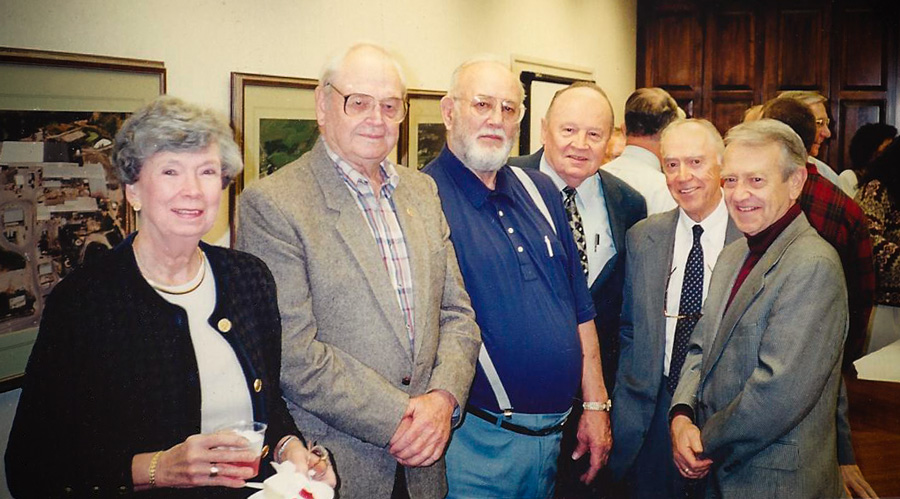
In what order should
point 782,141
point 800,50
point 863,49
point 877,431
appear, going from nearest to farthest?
point 782,141 → point 877,431 → point 863,49 → point 800,50

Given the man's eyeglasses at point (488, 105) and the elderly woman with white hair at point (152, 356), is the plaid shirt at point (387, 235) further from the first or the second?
the man's eyeglasses at point (488, 105)

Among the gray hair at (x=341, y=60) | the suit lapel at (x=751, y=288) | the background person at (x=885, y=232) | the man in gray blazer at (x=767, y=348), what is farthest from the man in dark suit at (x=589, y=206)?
the background person at (x=885, y=232)

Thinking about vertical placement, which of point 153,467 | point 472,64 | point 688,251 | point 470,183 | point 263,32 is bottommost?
point 153,467

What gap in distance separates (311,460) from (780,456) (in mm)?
1231

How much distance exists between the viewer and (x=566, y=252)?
2459 millimetres

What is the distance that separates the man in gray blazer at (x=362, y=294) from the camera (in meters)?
1.67

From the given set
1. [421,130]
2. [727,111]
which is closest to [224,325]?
[421,130]

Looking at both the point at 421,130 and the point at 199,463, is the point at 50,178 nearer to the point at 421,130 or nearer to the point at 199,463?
the point at 199,463

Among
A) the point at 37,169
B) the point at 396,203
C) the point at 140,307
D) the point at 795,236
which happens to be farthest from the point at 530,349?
the point at 37,169

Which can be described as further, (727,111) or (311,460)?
(727,111)

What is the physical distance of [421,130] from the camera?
3396mm

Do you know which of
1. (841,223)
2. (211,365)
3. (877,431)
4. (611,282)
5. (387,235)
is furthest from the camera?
(877,431)

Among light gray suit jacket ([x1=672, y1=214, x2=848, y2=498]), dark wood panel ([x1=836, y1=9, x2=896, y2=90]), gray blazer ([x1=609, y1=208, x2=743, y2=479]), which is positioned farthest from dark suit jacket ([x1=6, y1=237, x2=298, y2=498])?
dark wood panel ([x1=836, y1=9, x2=896, y2=90])

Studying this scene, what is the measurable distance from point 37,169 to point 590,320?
165cm
